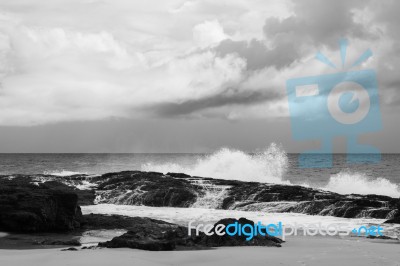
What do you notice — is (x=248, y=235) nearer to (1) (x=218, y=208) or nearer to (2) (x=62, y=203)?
(2) (x=62, y=203)

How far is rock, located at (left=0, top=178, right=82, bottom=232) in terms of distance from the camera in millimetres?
14883

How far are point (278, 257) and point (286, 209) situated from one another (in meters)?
14.7

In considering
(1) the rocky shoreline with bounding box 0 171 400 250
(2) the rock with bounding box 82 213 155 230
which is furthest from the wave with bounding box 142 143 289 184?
(2) the rock with bounding box 82 213 155 230

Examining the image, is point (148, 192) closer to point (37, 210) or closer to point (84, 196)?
point (84, 196)

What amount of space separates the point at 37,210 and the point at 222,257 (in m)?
8.51

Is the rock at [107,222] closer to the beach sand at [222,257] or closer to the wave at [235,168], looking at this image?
the beach sand at [222,257]

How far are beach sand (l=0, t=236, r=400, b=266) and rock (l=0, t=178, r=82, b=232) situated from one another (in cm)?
486

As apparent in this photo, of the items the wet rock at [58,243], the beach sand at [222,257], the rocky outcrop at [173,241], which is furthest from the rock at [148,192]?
the beach sand at [222,257]

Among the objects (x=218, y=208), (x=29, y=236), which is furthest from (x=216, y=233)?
(x=218, y=208)

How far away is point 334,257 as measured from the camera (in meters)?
9.32

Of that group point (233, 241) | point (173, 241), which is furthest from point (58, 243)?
point (233, 241)

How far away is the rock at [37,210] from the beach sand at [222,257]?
486 centimetres

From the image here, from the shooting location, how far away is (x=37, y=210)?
50.3ft

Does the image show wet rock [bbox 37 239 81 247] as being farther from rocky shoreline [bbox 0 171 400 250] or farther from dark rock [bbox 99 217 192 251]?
dark rock [bbox 99 217 192 251]
